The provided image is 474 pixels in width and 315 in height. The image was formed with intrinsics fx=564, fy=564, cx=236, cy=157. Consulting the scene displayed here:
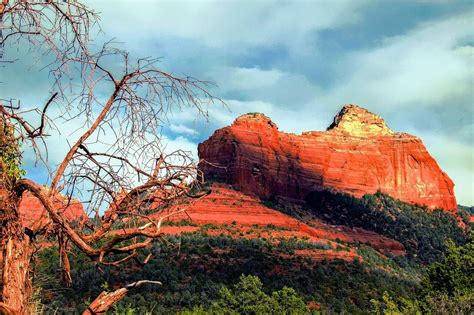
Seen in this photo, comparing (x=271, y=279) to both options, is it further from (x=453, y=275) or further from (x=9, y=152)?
(x=9, y=152)

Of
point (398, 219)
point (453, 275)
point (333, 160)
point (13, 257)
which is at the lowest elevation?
point (453, 275)

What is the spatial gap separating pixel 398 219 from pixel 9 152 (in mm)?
103796

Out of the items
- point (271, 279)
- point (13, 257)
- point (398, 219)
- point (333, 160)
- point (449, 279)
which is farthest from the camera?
point (333, 160)

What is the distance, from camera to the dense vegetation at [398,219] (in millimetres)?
95688

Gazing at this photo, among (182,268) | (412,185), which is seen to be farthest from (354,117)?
(182,268)

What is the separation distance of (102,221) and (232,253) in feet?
175

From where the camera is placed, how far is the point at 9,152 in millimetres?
5836

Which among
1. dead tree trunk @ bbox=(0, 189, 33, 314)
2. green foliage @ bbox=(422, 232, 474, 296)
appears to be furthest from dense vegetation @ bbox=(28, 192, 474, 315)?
dead tree trunk @ bbox=(0, 189, 33, 314)

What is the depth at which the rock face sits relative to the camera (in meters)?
104

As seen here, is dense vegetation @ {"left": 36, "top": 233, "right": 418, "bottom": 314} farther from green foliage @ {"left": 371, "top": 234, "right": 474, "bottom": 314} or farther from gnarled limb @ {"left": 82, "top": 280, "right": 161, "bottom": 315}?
gnarled limb @ {"left": 82, "top": 280, "right": 161, "bottom": 315}

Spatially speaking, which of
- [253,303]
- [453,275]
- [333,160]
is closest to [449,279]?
[453,275]

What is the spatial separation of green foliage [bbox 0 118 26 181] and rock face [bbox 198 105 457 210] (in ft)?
299

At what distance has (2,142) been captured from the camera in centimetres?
578

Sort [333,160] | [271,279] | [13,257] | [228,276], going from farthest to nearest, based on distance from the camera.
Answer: [333,160] → [271,279] → [228,276] → [13,257]
